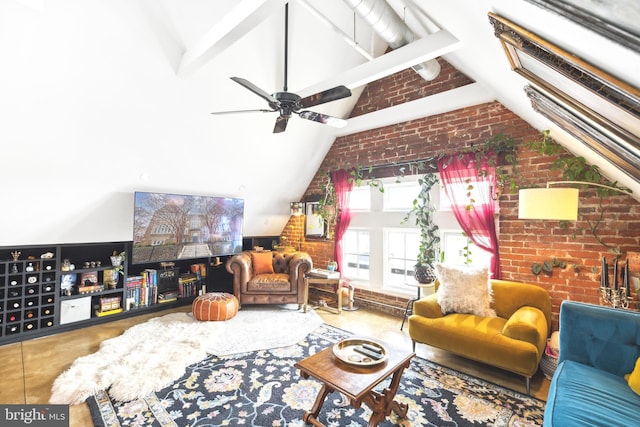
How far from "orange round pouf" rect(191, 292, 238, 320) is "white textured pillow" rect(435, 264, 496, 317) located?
2.63 meters

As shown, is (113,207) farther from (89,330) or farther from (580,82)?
(580,82)

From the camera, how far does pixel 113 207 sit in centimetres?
382

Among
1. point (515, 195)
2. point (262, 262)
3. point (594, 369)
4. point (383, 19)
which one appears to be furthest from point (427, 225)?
point (262, 262)

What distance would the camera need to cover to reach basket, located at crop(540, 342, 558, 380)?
2.59m

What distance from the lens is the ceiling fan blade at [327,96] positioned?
2324mm

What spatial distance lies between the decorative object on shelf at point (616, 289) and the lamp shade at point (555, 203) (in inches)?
29.1

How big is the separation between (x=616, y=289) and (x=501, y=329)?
3.38 ft

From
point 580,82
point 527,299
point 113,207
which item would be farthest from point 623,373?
point 113,207

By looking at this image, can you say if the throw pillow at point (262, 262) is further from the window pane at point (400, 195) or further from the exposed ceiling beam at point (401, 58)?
the exposed ceiling beam at point (401, 58)

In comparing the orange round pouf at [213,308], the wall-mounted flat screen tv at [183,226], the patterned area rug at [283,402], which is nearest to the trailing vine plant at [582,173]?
the patterned area rug at [283,402]

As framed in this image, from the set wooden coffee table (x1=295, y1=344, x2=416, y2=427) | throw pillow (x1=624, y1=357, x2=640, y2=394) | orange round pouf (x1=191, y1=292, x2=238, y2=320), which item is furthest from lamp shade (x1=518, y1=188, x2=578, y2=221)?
orange round pouf (x1=191, y1=292, x2=238, y2=320)

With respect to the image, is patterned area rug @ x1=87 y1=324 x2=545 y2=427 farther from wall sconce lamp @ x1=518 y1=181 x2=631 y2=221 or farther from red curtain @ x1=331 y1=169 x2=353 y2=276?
red curtain @ x1=331 y1=169 x2=353 y2=276

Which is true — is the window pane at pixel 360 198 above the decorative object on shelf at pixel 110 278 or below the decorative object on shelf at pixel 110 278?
above

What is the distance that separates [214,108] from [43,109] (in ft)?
5.03
